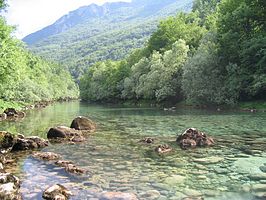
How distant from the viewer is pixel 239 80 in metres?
62.2

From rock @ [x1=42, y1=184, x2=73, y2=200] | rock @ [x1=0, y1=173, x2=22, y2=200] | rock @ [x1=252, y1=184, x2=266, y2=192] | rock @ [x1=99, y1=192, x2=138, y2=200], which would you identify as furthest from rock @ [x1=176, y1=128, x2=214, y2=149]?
rock @ [x1=0, y1=173, x2=22, y2=200]

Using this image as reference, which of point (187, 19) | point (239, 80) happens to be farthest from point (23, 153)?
point (187, 19)

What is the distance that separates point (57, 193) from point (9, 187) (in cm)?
222

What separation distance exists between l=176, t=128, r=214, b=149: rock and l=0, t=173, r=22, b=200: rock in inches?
510

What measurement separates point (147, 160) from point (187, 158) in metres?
2.47

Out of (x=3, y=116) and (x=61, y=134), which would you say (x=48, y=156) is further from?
(x=3, y=116)

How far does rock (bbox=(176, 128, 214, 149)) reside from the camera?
26.7 meters

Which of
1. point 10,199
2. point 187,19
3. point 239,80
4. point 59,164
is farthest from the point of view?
point 187,19

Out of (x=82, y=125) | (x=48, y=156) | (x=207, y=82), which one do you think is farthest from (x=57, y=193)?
(x=207, y=82)

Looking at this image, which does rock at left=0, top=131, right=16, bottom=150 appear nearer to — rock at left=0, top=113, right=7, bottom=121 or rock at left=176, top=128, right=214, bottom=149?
rock at left=176, top=128, right=214, bottom=149

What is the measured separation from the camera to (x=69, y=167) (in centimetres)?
2002

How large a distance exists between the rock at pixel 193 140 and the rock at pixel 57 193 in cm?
1238

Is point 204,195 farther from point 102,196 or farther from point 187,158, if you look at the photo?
point 187,158

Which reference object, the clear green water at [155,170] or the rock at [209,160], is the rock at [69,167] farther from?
the rock at [209,160]
